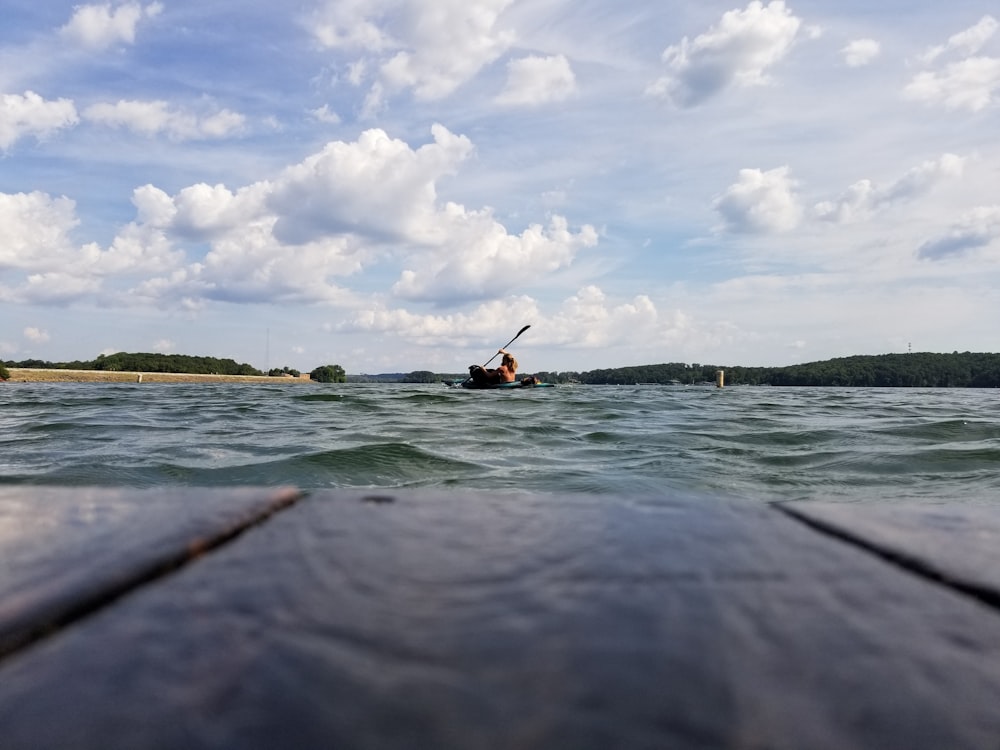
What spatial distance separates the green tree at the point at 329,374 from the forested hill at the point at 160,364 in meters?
8.67

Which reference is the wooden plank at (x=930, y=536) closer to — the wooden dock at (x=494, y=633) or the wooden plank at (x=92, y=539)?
the wooden dock at (x=494, y=633)

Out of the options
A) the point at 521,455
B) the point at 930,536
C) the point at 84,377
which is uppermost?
the point at 84,377

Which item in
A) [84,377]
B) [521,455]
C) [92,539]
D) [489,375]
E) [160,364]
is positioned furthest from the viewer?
[160,364]

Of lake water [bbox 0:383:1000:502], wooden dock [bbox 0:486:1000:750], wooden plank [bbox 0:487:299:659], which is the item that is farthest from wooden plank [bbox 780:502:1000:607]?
lake water [bbox 0:383:1000:502]

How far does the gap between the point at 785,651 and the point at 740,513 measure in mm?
563

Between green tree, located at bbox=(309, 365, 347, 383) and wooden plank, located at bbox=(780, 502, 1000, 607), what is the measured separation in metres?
95.8

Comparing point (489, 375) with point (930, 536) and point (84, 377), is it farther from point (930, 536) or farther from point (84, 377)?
point (84, 377)

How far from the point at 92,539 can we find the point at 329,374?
102 m

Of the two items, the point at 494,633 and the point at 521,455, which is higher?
the point at 494,633

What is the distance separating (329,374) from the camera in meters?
99.5

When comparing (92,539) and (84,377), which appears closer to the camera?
(92,539)

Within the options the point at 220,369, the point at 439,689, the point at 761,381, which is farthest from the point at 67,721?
the point at 761,381

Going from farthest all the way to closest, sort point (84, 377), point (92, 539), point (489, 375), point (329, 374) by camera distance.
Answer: point (329, 374), point (84, 377), point (489, 375), point (92, 539)

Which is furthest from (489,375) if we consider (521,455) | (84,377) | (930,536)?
(84,377)
